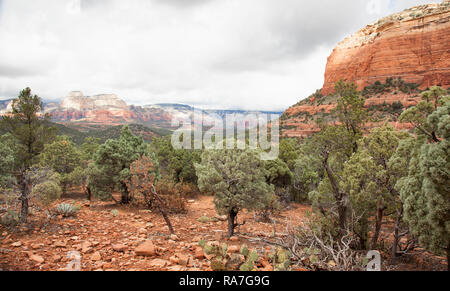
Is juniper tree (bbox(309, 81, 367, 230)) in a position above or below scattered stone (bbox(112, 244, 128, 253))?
above

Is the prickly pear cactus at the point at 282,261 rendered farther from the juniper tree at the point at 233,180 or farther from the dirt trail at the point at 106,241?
the juniper tree at the point at 233,180

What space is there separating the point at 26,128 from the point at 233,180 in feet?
27.9

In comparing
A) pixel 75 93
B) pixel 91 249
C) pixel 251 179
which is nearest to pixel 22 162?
pixel 91 249

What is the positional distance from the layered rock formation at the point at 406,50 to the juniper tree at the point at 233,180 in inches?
2331

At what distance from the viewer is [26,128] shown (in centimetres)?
841

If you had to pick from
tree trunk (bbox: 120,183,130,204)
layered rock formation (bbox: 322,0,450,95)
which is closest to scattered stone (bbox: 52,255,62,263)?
tree trunk (bbox: 120,183,130,204)

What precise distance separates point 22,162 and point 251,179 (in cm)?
958

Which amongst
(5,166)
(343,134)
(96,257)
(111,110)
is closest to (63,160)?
(5,166)

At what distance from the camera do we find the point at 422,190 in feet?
16.1

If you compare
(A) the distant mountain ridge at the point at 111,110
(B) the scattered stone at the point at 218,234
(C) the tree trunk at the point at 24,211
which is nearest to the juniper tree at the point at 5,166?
(C) the tree trunk at the point at 24,211

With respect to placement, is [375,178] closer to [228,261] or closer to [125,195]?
[228,261]

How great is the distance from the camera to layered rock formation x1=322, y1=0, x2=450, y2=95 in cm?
5484

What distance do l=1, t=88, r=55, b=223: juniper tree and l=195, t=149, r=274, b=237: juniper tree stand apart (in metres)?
6.65

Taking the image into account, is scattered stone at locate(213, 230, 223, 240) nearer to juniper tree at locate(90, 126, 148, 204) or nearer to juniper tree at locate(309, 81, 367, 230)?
juniper tree at locate(309, 81, 367, 230)
